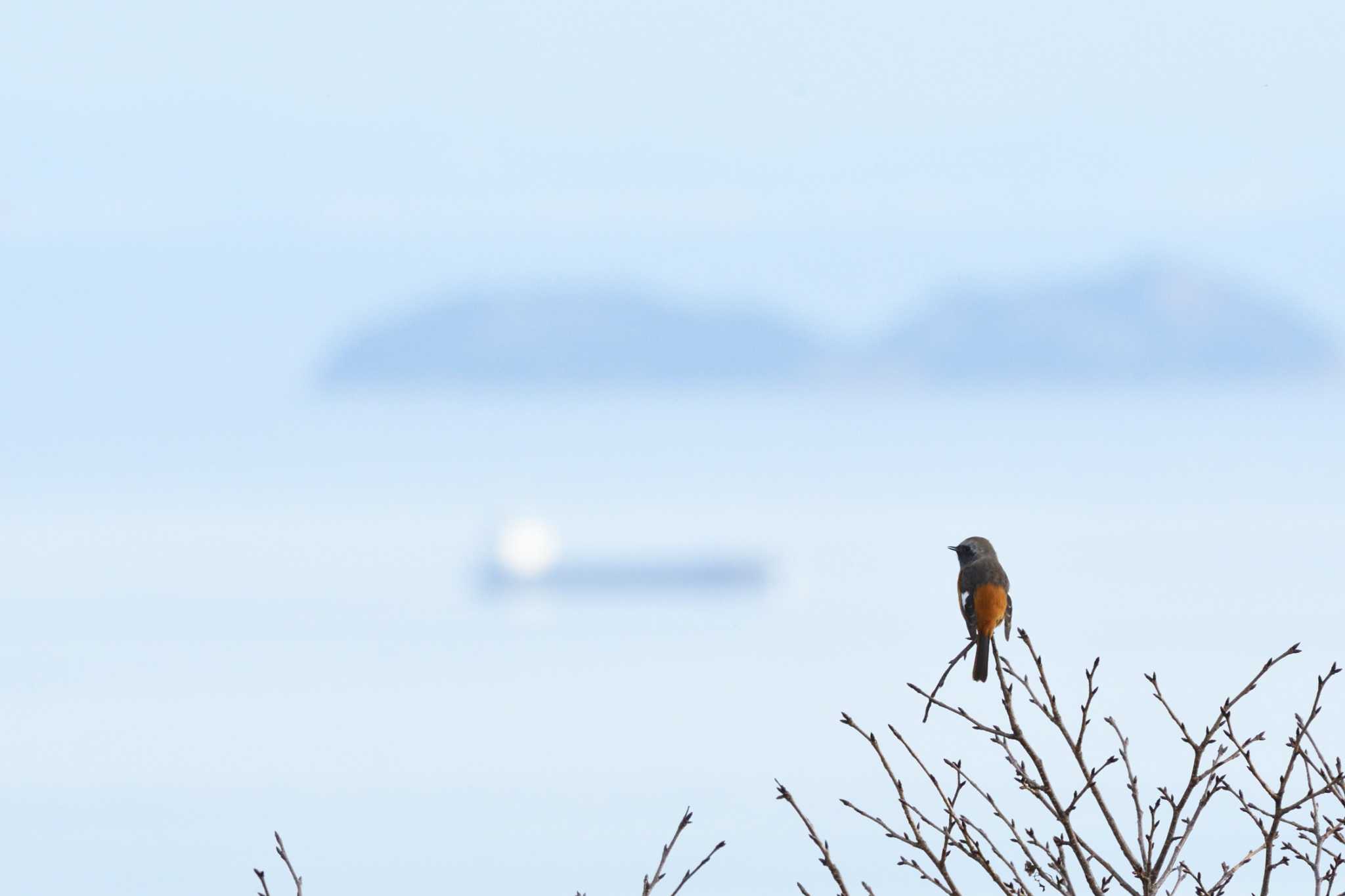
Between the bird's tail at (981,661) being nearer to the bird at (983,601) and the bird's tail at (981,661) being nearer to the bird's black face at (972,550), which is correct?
the bird at (983,601)

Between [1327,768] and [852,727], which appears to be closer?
[852,727]

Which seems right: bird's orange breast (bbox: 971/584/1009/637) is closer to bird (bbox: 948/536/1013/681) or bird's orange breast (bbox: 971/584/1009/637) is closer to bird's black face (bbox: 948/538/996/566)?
bird (bbox: 948/536/1013/681)

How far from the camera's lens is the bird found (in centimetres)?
634

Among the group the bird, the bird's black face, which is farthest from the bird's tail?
the bird's black face

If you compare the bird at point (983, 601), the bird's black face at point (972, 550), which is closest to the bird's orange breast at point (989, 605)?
the bird at point (983, 601)

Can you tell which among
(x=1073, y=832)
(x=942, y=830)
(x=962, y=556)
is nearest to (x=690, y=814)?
(x=942, y=830)

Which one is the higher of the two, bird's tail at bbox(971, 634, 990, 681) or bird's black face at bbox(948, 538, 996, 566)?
bird's black face at bbox(948, 538, 996, 566)

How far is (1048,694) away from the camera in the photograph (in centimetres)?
482

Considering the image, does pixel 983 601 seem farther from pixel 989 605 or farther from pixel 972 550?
pixel 972 550

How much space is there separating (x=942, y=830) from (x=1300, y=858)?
4.96ft

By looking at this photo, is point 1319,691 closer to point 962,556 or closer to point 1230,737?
point 1230,737

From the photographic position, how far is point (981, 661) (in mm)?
6332

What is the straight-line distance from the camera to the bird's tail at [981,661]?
6262mm

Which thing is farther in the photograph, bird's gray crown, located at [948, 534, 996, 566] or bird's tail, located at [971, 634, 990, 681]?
bird's gray crown, located at [948, 534, 996, 566]
